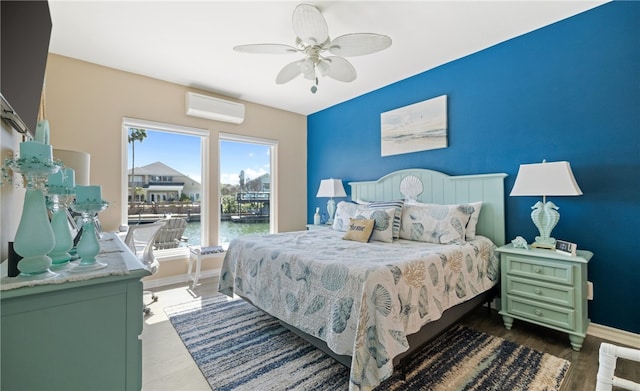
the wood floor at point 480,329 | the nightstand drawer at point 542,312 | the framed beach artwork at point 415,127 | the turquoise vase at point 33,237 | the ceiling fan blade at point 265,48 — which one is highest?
the ceiling fan blade at point 265,48

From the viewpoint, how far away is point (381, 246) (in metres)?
2.41

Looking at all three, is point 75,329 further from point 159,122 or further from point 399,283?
point 159,122

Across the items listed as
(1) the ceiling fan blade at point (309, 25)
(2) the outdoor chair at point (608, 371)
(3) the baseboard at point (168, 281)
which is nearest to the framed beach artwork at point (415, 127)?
(1) the ceiling fan blade at point (309, 25)

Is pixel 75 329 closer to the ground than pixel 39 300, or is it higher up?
closer to the ground

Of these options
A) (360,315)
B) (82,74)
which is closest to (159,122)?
(82,74)

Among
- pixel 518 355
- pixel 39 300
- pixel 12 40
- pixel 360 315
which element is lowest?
pixel 518 355

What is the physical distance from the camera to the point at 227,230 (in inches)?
169

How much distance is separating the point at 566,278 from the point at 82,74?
200 inches

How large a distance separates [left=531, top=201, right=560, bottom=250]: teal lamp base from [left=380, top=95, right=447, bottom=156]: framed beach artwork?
3.93ft

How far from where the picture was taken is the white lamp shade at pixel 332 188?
4.24 m

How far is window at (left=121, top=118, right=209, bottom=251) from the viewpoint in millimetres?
3529

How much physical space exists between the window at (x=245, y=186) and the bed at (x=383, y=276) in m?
1.65

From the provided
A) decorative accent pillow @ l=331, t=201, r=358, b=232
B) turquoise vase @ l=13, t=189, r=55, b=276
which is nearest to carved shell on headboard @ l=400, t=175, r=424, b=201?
decorative accent pillow @ l=331, t=201, r=358, b=232

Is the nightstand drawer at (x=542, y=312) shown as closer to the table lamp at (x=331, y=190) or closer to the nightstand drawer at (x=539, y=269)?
the nightstand drawer at (x=539, y=269)
